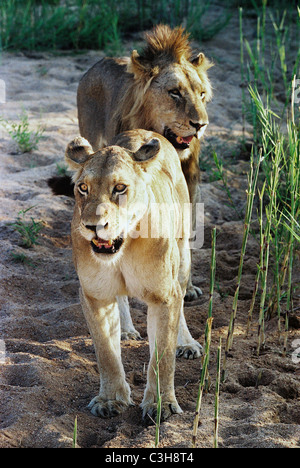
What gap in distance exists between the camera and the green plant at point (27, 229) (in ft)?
17.7

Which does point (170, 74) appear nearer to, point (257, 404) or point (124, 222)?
point (124, 222)

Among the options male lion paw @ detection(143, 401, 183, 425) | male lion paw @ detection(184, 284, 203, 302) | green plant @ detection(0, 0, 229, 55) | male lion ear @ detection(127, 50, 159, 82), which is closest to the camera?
male lion paw @ detection(143, 401, 183, 425)

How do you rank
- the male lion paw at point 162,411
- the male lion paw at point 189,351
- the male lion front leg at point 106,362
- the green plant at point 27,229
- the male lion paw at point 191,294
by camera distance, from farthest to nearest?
the green plant at point 27,229
the male lion paw at point 191,294
the male lion paw at point 189,351
the male lion front leg at point 106,362
the male lion paw at point 162,411

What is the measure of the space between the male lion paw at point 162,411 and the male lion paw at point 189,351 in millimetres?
759

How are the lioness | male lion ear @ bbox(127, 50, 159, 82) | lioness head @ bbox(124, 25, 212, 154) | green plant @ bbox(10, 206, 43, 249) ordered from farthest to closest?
green plant @ bbox(10, 206, 43, 249), male lion ear @ bbox(127, 50, 159, 82), lioness head @ bbox(124, 25, 212, 154), the lioness

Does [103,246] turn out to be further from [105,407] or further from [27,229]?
[27,229]

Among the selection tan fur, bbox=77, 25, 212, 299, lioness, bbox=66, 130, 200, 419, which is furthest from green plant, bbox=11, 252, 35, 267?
lioness, bbox=66, 130, 200, 419

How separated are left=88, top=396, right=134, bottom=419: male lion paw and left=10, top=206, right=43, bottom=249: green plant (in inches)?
81.9

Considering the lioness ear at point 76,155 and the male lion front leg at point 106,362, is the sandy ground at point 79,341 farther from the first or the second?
the lioness ear at point 76,155

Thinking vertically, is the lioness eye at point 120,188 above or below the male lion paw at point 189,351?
above

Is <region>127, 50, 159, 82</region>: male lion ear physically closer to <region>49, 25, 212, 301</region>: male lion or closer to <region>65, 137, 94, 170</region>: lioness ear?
<region>49, 25, 212, 301</region>: male lion

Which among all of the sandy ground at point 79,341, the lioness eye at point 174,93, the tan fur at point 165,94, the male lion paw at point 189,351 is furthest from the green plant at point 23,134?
the male lion paw at point 189,351

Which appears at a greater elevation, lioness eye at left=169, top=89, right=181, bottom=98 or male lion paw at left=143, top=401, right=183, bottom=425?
lioness eye at left=169, top=89, right=181, bottom=98

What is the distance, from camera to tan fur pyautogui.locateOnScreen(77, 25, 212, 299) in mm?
4781
